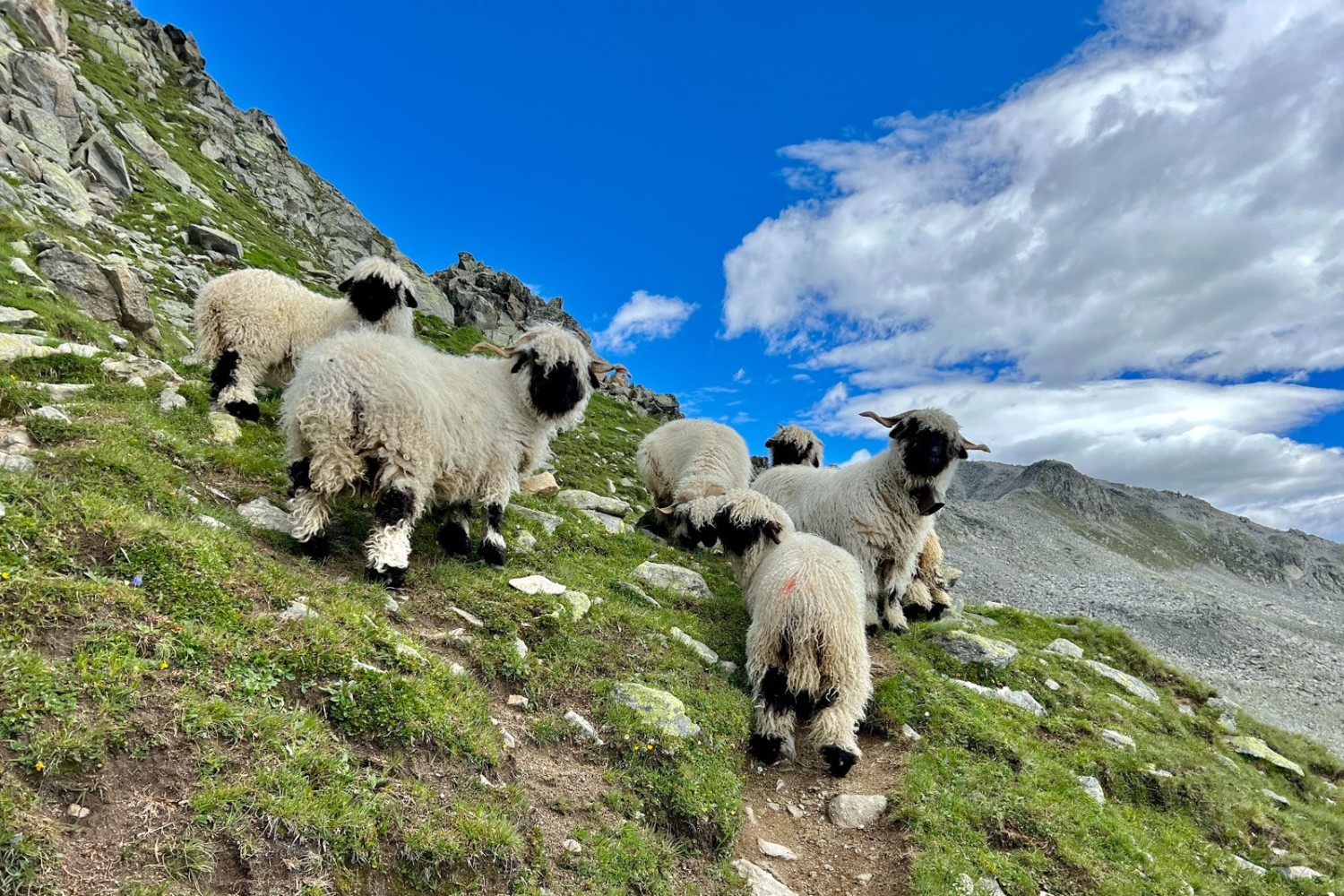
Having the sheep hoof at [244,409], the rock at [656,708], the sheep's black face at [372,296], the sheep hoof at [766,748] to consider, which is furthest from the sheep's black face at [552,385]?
the sheep hoof at [244,409]

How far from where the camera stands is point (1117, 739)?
8.90 m

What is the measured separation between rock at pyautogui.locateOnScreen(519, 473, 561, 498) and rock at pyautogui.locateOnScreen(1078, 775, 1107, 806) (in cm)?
1038

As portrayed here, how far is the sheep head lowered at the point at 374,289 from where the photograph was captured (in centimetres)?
1068

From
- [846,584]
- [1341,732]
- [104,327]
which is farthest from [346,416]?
[1341,732]

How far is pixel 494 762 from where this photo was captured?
4500mm

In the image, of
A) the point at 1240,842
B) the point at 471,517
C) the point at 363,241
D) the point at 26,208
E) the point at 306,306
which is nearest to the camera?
the point at 1240,842

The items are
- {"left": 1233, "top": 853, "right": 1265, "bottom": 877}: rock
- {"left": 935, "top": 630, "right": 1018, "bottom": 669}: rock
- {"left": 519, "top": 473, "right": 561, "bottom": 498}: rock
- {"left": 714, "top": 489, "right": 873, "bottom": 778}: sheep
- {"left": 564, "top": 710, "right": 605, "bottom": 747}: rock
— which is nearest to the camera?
{"left": 564, "top": 710, "right": 605, "bottom": 747}: rock

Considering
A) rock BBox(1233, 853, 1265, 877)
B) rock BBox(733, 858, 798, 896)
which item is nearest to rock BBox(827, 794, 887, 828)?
rock BBox(733, 858, 798, 896)

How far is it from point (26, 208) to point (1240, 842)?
30113 mm

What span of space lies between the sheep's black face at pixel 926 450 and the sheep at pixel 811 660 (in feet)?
10.3

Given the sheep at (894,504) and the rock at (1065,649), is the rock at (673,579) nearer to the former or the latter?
the sheep at (894,504)

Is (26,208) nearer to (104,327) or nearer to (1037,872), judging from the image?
(104,327)

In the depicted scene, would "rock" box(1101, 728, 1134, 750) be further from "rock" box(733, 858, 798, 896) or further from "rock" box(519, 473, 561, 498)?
"rock" box(519, 473, 561, 498)

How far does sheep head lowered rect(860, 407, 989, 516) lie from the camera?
400 inches
